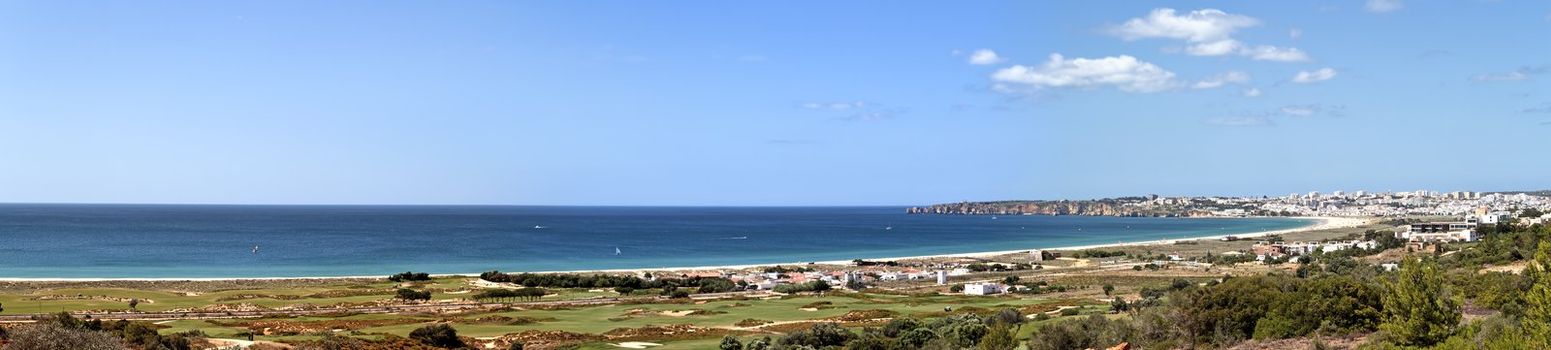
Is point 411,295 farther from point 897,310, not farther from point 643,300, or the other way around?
point 897,310

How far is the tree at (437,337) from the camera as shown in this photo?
31906 mm

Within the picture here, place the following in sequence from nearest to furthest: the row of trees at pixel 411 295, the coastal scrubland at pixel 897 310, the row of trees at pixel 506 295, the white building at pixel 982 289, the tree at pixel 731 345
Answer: the coastal scrubland at pixel 897 310 < the tree at pixel 731 345 < the row of trees at pixel 411 295 < the row of trees at pixel 506 295 < the white building at pixel 982 289

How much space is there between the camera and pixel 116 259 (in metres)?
90.8

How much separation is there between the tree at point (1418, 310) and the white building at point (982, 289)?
122 feet

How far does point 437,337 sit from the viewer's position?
1268 inches

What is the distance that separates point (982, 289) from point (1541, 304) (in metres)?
41.2

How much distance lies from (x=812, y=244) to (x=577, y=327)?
9350cm

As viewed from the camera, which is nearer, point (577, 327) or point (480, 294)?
point (577, 327)

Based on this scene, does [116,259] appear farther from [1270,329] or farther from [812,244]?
[1270,329]

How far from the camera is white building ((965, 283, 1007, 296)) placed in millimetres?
58312

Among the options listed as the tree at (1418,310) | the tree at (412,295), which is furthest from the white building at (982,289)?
the tree at (1418,310)

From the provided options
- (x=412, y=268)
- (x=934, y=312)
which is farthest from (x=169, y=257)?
(x=934, y=312)

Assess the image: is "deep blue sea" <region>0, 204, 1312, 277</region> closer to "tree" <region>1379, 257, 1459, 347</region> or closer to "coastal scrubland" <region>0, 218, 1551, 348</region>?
"coastal scrubland" <region>0, 218, 1551, 348</region>

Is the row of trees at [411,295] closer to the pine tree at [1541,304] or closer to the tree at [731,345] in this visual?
the tree at [731,345]
